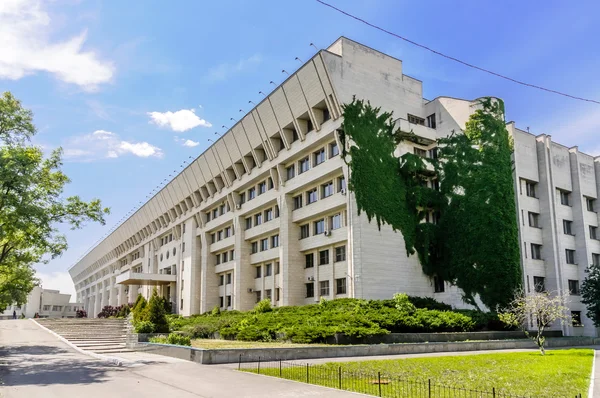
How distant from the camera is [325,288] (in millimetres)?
39219

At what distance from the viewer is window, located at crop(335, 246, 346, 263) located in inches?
1471

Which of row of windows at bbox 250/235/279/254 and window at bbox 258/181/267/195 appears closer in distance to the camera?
row of windows at bbox 250/235/279/254

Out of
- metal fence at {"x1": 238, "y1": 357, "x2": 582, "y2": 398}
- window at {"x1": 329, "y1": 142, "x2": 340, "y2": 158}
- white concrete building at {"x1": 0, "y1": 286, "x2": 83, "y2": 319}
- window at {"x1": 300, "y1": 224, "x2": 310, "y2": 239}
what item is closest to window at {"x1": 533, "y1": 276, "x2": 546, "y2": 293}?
window at {"x1": 300, "y1": 224, "x2": 310, "y2": 239}

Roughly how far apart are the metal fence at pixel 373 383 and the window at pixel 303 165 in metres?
24.8

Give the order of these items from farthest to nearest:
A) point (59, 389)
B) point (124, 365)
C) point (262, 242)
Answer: point (262, 242) → point (124, 365) → point (59, 389)

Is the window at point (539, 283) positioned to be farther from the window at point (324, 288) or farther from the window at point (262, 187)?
the window at point (262, 187)

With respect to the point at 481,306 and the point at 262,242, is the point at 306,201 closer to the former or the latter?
the point at 262,242

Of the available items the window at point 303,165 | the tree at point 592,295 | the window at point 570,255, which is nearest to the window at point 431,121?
the window at point 303,165

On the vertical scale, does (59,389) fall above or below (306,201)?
below

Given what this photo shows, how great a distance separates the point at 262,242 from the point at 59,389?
35.1m

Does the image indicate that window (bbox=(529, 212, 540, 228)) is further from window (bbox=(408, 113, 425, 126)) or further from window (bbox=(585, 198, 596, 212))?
window (bbox=(408, 113, 425, 126))

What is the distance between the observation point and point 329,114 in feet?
123

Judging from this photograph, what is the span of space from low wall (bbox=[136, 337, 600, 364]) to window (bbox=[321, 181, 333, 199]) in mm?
16373

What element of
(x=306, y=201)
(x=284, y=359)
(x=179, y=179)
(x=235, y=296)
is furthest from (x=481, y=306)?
(x=179, y=179)
